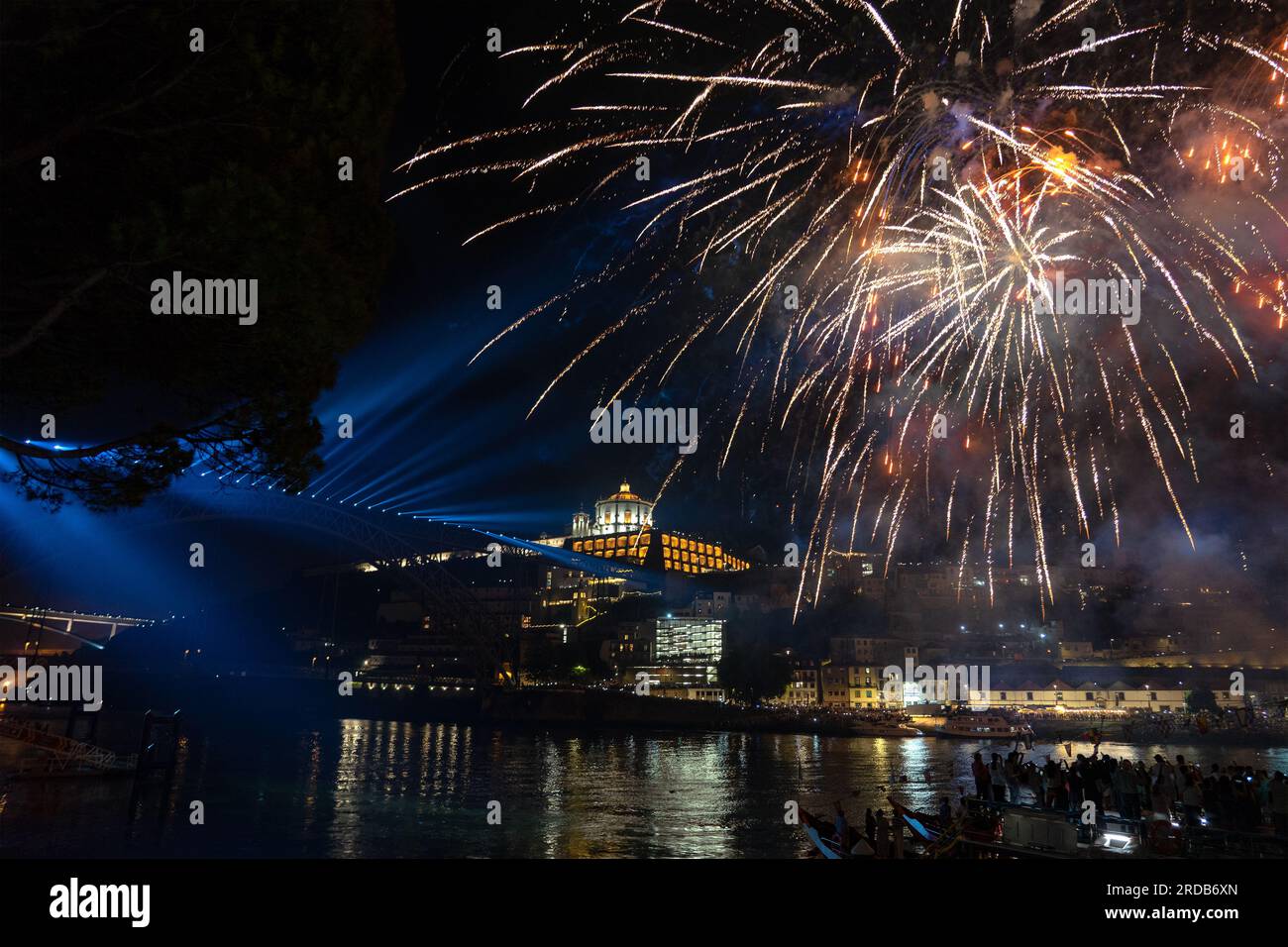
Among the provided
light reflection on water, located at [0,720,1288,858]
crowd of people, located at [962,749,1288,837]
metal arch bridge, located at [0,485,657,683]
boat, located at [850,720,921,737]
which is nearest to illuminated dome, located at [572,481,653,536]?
metal arch bridge, located at [0,485,657,683]

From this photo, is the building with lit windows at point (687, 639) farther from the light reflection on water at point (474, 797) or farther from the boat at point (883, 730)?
the light reflection on water at point (474, 797)

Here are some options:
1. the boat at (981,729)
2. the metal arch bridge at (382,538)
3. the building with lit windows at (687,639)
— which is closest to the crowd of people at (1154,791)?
the boat at (981,729)

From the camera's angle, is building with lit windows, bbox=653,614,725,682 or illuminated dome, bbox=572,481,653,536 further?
illuminated dome, bbox=572,481,653,536

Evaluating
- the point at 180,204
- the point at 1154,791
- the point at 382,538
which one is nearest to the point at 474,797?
the point at 1154,791

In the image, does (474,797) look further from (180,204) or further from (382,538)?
(382,538)

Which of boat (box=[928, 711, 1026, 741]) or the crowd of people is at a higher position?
the crowd of people

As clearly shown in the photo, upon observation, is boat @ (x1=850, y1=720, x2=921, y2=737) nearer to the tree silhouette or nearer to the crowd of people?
the crowd of people
